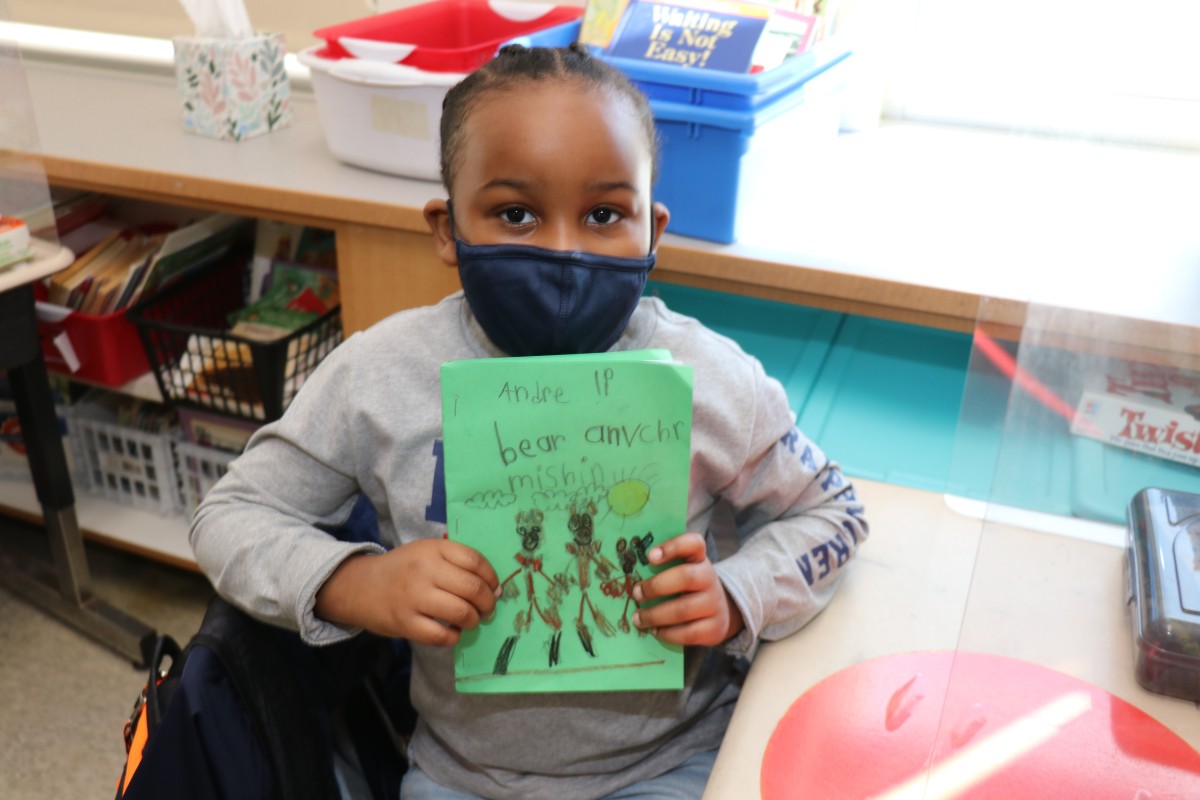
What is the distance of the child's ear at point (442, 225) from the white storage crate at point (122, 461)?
3.92ft

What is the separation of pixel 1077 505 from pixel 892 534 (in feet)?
0.65

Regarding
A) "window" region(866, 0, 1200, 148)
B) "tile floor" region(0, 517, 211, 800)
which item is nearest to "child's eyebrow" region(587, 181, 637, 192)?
"window" region(866, 0, 1200, 148)

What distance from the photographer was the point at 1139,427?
2.64 feet

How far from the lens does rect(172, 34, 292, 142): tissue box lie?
5.40 feet

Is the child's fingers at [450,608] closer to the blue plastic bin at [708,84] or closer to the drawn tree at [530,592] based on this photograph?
the drawn tree at [530,592]

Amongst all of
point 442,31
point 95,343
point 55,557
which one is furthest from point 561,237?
point 55,557

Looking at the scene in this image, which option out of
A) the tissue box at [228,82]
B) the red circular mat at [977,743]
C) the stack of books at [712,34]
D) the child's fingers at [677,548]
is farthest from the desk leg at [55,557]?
the red circular mat at [977,743]

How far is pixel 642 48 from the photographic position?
50.3 inches

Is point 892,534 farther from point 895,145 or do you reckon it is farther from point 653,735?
point 895,145

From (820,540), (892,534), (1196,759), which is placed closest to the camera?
(1196,759)

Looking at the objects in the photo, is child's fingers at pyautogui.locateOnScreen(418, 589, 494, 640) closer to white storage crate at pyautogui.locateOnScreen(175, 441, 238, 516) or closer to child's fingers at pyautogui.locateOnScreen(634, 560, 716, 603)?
child's fingers at pyautogui.locateOnScreen(634, 560, 716, 603)

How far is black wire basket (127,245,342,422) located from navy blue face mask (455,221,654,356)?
0.87 metres

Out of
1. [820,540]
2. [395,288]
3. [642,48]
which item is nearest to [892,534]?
[820,540]

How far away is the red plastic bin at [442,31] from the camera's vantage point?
140 centimetres
